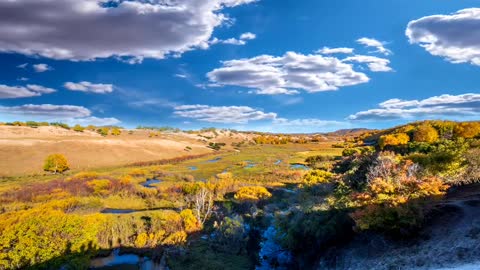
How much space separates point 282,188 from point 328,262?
91.3 feet

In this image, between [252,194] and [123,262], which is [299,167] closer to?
[252,194]

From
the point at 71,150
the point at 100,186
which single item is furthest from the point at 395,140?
the point at 71,150

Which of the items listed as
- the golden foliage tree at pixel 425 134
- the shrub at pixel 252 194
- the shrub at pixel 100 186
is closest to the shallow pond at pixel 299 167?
the golden foliage tree at pixel 425 134

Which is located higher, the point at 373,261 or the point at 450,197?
the point at 450,197

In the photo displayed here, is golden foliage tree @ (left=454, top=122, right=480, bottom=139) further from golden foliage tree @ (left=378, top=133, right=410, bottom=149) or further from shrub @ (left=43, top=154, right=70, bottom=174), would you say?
shrub @ (left=43, top=154, right=70, bottom=174)

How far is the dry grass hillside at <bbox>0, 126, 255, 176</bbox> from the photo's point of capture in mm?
73625

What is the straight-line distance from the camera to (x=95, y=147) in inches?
3831

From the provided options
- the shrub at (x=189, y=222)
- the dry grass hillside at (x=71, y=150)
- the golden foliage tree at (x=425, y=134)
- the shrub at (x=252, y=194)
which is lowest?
the shrub at (x=189, y=222)

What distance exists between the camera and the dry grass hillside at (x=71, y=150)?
7362cm

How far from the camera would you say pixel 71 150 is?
295 feet

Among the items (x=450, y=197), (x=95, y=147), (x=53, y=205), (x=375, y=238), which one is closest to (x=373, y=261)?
(x=375, y=238)

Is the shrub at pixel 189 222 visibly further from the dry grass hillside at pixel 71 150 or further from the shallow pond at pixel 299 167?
the dry grass hillside at pixel 71 150

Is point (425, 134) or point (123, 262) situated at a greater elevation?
point (425, 134)

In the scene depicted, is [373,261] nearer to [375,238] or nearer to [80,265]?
[375,238]
